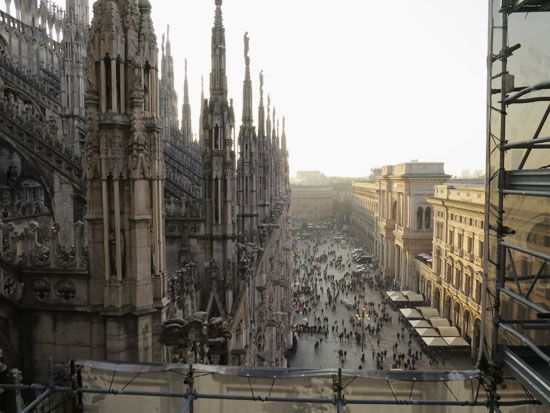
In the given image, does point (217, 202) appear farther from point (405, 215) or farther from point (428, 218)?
point (428, 218)

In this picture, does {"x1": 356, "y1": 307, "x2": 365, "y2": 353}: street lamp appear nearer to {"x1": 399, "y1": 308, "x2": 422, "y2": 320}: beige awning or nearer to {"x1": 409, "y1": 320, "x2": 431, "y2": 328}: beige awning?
{"x1": 399, "y1": 308, "x2": 422, "y2": 320}: beige awning

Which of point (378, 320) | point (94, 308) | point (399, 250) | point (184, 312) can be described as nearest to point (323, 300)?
point (378, 320)

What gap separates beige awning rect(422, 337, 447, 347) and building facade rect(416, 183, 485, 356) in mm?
2099

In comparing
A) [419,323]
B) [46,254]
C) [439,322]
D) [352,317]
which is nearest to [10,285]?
[46,254]

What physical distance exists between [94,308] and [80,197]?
926cm

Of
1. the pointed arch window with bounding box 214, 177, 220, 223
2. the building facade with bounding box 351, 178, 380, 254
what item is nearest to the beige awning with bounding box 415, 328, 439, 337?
the pointed arch window with bounding box 214, 177, 220, 223

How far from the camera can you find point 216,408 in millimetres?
5816

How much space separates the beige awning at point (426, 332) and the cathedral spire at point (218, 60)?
960 inches

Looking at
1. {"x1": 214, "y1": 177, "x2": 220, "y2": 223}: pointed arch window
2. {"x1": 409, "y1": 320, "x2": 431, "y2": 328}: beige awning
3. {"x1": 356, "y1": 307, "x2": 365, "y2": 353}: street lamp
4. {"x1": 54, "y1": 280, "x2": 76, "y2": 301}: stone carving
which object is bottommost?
{"x1": 356, "y1": 307, "x2": 365, "y2": 353}: street lamp

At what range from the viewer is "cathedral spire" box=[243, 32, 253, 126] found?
25.1m

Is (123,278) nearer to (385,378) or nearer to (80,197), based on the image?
(385,378)

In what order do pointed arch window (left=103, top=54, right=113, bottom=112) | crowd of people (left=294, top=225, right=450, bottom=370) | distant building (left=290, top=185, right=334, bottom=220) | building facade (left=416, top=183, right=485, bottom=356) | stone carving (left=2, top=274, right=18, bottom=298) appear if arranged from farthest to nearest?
distant building (left=290, top=185, right=334, bottom=220), building facade (left=416, top=183, right=485, bottom=356), crowd of people (left=294, top=225, right=450, bottom=370), stone carving (left=2, top=274, right=18, bottom=298), pointed arch window (left=103, top=54, right=113, bottom=112)

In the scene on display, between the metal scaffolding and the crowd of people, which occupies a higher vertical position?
the metal scaffolding

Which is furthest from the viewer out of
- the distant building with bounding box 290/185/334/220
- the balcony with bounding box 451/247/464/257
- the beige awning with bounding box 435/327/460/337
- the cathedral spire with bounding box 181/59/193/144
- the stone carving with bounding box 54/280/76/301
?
the distant building with bounding box 290/185/334/220
